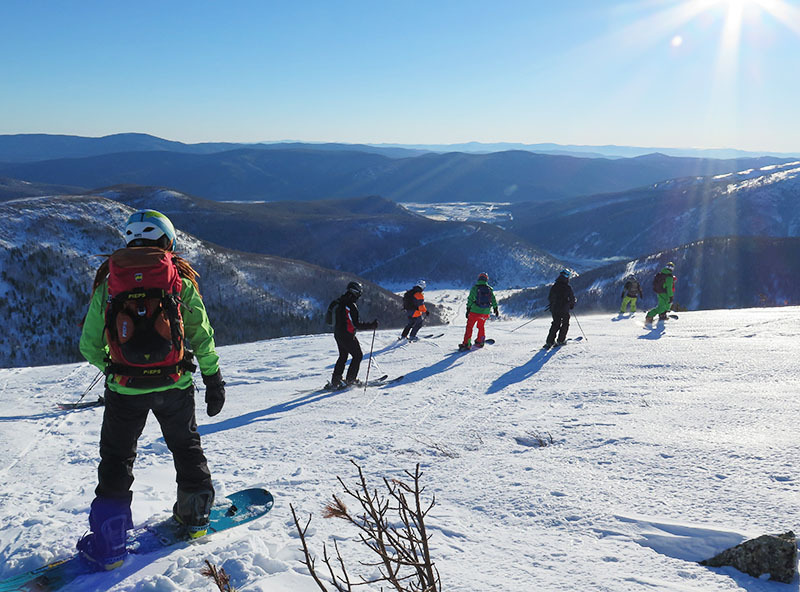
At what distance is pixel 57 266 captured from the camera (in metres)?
48.2

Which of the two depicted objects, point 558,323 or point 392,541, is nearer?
point 392,541

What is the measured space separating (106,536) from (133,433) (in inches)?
26.4

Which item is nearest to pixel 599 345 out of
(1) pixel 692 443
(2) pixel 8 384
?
(1) pixel 692 443

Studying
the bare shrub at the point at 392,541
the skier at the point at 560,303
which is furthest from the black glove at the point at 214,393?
the skier at the point at 560,303

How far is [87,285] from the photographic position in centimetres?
4866

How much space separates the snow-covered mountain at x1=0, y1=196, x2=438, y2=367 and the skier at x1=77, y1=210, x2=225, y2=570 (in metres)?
41.7

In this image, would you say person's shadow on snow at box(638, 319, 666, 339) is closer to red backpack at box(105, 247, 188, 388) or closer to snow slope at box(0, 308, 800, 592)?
snow slope at box(0, 308, 800, 592)

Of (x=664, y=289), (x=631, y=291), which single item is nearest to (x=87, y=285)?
(x=631, y=291)

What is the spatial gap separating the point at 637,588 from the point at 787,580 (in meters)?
0.83

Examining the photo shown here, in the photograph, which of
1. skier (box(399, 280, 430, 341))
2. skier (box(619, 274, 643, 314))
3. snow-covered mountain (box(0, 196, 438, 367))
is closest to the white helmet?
skier (box(399, 280, 430, 341))

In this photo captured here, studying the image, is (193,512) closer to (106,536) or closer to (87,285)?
(106,536)

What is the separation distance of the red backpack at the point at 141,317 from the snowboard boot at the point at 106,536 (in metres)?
0.90

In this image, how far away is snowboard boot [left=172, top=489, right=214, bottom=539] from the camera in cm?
367

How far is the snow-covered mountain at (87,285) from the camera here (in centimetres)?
4069
